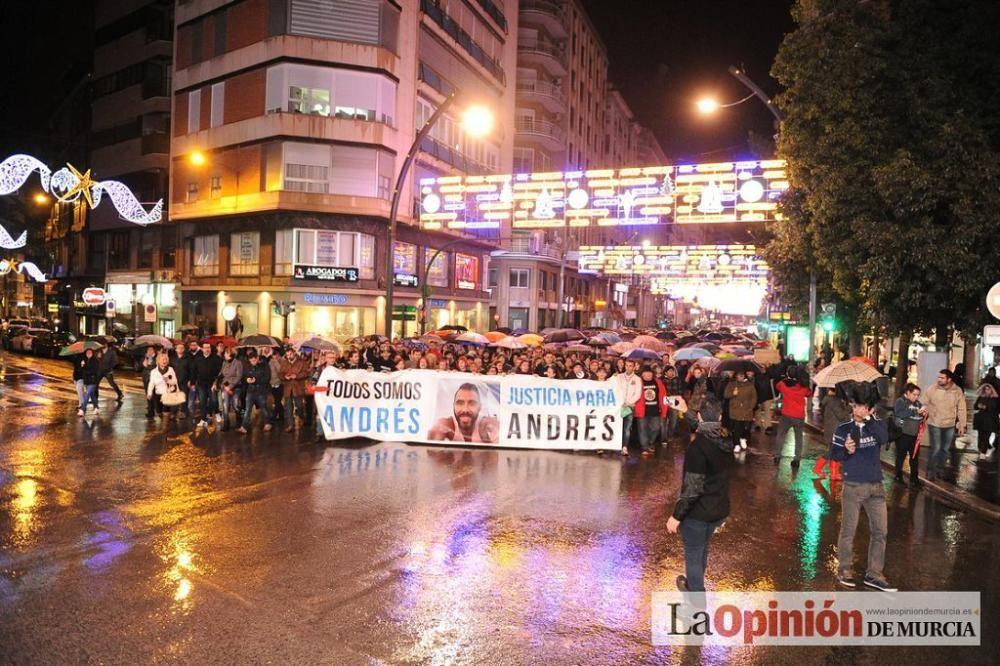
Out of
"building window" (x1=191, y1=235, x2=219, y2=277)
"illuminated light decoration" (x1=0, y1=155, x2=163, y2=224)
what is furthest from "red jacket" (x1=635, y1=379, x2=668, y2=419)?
"building window" (x1=191, y1=235, x2=219, y2=277)

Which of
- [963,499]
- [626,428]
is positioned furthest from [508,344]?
[963,499]

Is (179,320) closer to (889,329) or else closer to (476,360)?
(476,360)

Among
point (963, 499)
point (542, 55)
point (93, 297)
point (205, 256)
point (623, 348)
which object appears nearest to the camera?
point (963, 499)

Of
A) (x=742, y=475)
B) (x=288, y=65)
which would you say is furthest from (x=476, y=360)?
(x=288, y=65)

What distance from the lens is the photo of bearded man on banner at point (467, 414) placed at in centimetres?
1364

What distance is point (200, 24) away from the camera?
37.1 meters

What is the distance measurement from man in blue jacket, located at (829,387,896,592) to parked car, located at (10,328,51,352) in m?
38.2

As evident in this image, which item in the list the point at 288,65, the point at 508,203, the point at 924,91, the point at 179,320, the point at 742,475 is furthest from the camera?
the point at 179,320

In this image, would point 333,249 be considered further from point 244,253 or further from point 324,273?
point 244,253

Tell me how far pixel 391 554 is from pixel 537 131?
5190 centimetres

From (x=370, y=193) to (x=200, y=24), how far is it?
43.5 feet

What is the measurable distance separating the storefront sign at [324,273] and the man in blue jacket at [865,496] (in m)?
30.2

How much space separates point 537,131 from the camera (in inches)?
2197

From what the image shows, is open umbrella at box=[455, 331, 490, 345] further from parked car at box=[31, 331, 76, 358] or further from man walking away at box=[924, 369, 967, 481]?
parked car at box=[31, 331, 76, 358]
